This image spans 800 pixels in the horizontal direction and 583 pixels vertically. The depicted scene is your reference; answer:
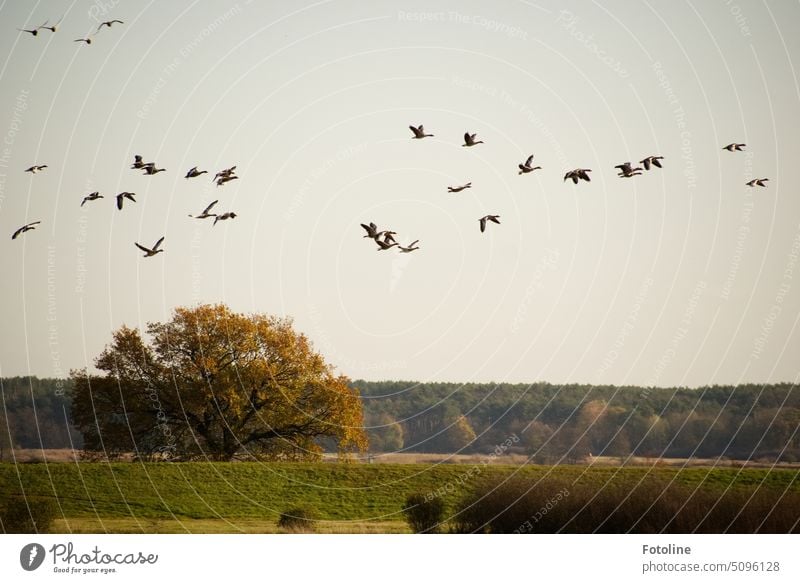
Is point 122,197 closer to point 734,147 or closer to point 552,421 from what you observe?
point 734,147

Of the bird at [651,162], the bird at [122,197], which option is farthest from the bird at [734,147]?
the bird at [122,197]

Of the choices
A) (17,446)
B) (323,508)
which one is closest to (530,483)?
(323,508)

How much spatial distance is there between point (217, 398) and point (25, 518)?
3090 centimetres

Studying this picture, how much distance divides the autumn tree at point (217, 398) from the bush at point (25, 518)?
89.4 feet

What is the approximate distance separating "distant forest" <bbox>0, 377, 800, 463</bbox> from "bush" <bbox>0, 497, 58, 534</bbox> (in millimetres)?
32518

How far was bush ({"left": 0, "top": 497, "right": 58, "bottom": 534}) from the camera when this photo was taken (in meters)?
48.6

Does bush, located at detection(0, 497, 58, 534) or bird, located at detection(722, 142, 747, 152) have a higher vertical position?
bird, located at detection(722, 142, 747, 152)

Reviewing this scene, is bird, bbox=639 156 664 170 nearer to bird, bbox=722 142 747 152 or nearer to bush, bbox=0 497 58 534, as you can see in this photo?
bird, bbox=722 142 747 152

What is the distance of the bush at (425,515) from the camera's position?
53.2m

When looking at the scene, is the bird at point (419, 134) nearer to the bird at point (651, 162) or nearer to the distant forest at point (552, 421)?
the bird at point (651, 162)

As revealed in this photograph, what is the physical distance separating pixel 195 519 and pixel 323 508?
24.1 feet
